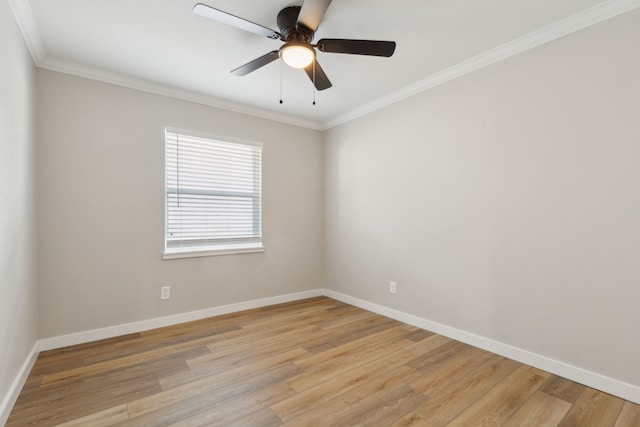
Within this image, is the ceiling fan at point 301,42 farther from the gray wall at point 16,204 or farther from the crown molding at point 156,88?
the crown molding at point 156,88

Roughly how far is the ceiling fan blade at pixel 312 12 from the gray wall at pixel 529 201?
63.1 inches

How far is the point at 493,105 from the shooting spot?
2475 mm

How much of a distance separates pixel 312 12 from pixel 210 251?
2543 millimetres

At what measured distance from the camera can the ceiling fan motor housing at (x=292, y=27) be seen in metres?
1.89

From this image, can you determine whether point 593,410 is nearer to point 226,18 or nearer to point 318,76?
point 318,76

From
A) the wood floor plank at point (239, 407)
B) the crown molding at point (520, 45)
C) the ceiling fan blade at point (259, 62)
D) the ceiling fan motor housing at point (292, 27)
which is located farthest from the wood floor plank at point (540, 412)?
the ceiling fan blade at point (259, 62)

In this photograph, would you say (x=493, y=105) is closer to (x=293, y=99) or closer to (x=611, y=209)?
(x=611, y=209)

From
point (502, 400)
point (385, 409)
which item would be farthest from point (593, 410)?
point (385, 409)

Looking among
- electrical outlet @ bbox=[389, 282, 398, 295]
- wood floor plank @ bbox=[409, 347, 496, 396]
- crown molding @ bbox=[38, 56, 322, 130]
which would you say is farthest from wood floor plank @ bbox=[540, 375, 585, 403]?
crown molding @ bbox=[38, 56, 322, 130]

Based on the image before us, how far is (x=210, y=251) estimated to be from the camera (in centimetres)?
332

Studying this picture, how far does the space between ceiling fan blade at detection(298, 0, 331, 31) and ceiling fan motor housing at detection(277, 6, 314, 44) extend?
0.09 m

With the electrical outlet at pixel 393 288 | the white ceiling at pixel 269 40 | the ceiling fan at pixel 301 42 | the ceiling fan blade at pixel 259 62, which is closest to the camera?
the ceiling fan at pixel 301 42

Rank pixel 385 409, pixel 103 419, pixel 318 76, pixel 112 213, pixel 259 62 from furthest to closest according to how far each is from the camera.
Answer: pixel 112 213
pixel 318 76
pixel 259 62
pixel 385 409
pixel 103 419

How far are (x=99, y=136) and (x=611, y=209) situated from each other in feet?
13.1
